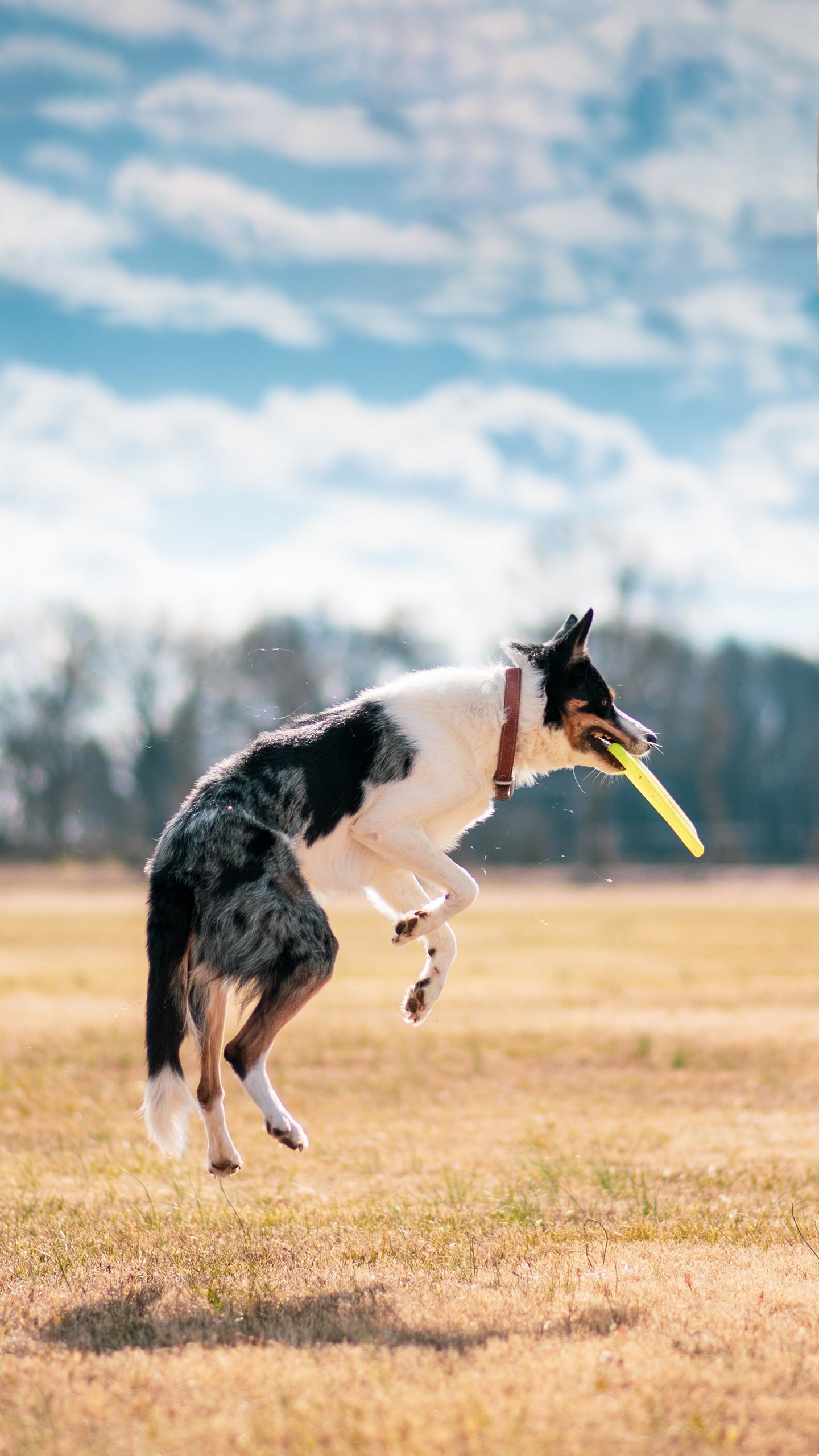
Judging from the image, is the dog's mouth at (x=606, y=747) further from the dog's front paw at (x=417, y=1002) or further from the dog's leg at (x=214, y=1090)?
the dog's leg at (x=214, y=1090)

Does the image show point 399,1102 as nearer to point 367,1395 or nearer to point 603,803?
point 367,1395

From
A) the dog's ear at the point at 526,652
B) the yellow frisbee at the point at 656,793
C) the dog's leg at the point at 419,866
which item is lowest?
the dog's leg at the point at 419,866

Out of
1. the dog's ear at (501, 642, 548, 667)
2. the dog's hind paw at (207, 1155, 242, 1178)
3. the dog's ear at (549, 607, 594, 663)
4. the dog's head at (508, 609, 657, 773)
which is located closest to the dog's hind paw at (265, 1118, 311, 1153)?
the dog's hind paw at (207, 1155, 242, 1178)

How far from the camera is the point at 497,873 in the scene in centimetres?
5775

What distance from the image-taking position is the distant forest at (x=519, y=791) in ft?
122

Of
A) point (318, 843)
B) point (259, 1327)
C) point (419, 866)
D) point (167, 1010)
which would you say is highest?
point (318, 843)

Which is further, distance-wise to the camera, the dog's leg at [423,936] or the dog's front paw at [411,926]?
the dog's leg at [423,936]

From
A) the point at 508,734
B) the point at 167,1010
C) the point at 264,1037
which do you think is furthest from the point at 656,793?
the point at 167,1010

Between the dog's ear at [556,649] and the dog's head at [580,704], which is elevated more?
the dog's ear at [556,649]

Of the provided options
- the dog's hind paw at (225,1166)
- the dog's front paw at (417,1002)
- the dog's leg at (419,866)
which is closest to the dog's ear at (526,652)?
the dog's leg at (419,866)

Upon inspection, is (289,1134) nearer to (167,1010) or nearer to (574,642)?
(167,1010)

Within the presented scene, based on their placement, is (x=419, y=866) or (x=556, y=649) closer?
(x=419, y=866)

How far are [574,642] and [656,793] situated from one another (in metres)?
1.00

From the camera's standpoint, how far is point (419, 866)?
6.73m
